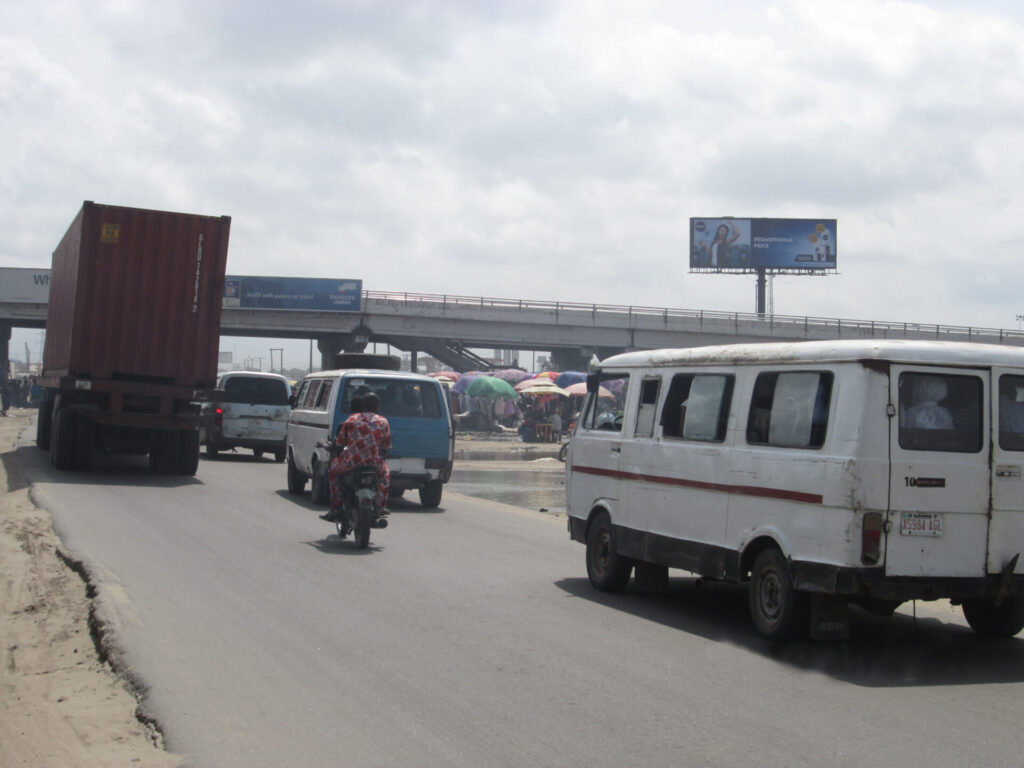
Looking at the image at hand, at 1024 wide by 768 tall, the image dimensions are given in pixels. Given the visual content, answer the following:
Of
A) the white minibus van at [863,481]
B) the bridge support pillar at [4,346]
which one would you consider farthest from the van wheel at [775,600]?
the bridge support pillar at [4,346]

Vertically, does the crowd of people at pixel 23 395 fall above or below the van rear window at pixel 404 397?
above

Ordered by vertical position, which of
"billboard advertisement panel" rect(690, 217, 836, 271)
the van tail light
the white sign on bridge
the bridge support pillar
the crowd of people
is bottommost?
the van tail light

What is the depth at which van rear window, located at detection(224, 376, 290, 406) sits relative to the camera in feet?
85.4

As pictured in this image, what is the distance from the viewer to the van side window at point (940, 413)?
7176 millimetres

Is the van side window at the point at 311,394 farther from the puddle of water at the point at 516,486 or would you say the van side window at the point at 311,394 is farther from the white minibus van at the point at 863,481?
the white minibus van at the point at 863,481

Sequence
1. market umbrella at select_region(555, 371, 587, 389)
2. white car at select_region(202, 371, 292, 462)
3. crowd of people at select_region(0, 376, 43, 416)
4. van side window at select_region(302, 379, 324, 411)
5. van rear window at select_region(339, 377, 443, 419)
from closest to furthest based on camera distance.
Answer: van rear window at select_region(339, 377, 443, 419) < van side window at select_region(302, 379, 324, 411) < white car at select_region(202, 371, 292, 462) < market umbrella at select_region(555, 371, 587, 389) < crowd of people at select_region(0, 376, 43, 416)

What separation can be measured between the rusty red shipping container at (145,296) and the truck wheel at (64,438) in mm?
863

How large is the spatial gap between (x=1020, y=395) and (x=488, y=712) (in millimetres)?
4208

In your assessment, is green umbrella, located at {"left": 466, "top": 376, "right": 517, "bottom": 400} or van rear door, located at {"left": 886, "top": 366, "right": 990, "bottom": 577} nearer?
van rear door, located at {"left": 886, "top": 366, "right": 990, "bottom": 577}

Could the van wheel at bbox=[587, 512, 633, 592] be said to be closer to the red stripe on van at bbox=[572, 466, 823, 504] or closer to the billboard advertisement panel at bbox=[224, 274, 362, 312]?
the red stripe on van at bbox=[572, 466, 823, 504]

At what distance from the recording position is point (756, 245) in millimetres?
75000

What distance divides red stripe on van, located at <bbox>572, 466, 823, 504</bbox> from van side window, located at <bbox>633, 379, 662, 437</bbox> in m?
0.37

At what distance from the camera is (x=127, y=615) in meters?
8.11

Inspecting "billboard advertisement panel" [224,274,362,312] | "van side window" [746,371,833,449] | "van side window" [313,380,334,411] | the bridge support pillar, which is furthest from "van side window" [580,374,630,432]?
the bridge support pillar
